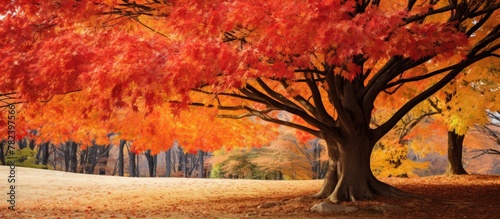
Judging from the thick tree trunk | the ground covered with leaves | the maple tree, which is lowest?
the ground covered with leaves

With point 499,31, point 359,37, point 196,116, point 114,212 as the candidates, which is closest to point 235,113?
point 196,116

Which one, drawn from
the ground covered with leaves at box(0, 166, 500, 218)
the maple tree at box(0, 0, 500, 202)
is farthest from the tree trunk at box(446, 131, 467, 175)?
the maple tree at box(0, 0, 500, 202)

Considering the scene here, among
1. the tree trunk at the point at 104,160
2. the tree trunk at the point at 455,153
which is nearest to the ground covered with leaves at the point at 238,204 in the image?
the tree trunk at the point at 455,153

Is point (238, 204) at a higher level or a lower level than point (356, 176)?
lower

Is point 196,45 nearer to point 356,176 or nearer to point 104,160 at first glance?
point 356,176

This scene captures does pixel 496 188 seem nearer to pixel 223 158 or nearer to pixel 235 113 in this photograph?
pixel 235 113

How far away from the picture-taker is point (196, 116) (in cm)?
1462

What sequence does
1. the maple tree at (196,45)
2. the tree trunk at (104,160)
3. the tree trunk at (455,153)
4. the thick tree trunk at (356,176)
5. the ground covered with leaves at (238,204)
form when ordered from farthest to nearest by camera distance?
1. the tree trunk at (104,160)
2. the tree trunk at (455,153)
3. the thick tree trunk at (356,176)
4. the ground covered with leaves at (238,204)
5. the maple tree at (196,45)

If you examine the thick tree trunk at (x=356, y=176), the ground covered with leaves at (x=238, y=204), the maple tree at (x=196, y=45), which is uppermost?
the maple tree at (x=196, y=45)

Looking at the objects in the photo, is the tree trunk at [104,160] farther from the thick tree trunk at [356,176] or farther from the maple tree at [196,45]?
the maple tree at [196,45]

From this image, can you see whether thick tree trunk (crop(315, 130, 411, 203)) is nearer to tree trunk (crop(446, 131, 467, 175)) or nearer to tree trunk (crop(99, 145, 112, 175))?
tree trunk (crop(446, 131, 467, 175))

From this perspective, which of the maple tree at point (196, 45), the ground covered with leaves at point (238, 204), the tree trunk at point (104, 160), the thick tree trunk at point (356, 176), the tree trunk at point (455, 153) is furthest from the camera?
the tree trunk at point (104, 160)

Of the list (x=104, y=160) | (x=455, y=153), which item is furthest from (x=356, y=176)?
(x=104, y=160)

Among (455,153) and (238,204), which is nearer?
(238,204)
